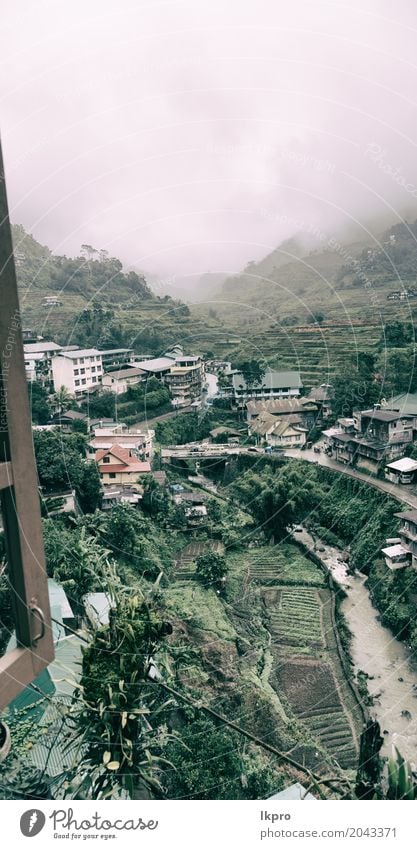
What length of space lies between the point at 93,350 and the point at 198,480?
1.22m

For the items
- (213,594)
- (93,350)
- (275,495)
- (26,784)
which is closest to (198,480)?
(275,495)

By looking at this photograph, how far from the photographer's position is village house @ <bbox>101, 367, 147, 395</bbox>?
13.9ft

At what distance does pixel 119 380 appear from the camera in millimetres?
4277

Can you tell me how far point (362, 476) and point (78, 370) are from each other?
2.35 meters

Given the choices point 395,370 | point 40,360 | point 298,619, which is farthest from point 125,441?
point 395,370

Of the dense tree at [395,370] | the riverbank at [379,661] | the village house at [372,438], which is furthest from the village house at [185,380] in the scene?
the dense tree at [395,370]

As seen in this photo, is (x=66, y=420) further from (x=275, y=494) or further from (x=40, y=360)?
(x=275, y=494)

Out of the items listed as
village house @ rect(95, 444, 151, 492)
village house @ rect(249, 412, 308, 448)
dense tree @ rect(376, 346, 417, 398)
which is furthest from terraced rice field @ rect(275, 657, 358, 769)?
dense tree @ rect(376, 346, 417, 398)

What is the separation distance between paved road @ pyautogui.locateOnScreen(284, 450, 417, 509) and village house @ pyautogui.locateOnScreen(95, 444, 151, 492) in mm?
1278

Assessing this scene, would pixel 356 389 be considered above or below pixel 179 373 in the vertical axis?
below

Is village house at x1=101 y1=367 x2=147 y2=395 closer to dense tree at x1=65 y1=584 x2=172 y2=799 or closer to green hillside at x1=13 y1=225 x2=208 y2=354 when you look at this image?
green hillside at x1=13 y1=225 x2=208 y2=354
